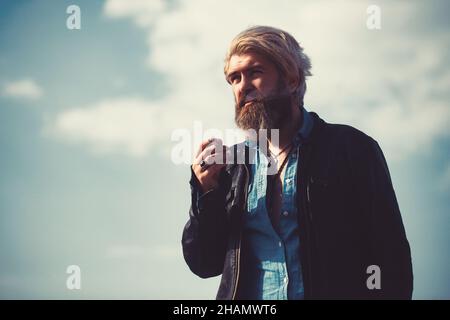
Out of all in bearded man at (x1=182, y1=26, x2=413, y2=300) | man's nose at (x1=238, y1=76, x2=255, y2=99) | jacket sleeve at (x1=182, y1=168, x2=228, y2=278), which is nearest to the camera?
bearded man at (x1=182, y1=26, x2=413, y2=300)

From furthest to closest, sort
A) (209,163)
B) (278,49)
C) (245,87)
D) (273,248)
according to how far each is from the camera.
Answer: (278,49), (245,87), (209,163), (273,248)

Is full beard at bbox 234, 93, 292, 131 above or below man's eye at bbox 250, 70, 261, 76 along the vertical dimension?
below

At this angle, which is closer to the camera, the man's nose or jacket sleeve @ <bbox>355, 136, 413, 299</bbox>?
jacket sleeve @ <bbox>355, 136, 413, 299</bbox>

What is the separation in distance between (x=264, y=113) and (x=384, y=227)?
4.83 ft

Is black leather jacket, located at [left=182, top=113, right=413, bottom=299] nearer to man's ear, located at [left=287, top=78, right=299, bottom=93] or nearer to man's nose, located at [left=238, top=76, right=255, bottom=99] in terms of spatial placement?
man's ear, located at [left=287, top=78, right=299, bottom=93]

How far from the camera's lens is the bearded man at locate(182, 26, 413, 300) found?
3838mm

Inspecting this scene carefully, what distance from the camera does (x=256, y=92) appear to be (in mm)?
4734

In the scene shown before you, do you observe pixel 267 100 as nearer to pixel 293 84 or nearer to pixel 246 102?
pixel 246 102

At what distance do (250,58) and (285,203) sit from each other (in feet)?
4.67

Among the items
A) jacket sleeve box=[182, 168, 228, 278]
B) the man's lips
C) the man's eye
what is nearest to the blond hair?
the man's eye

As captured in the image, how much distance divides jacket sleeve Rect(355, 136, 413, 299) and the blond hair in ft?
3.62

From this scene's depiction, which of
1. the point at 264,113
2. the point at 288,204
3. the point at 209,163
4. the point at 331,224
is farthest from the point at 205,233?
the point at 264,113
